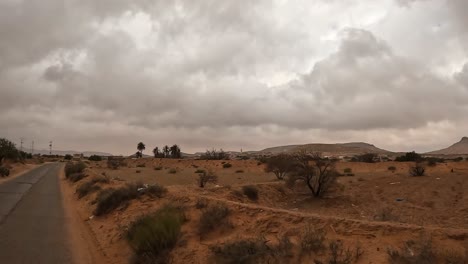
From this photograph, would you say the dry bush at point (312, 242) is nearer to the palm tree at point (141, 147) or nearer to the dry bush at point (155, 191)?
the dry bush at point (155, 191)

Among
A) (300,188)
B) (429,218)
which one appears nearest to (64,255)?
(429,218)

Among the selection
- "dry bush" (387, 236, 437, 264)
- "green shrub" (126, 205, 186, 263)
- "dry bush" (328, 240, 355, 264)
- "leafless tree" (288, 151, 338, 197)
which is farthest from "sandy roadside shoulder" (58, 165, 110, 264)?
"leafless tree" (288, 151, 338, 197)

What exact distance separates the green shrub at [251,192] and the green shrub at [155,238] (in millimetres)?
11688

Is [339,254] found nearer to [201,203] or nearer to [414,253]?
[414,253]

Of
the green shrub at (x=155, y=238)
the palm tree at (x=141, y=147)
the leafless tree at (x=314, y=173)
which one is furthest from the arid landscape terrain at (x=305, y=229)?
the palm tree at (x=141, y=147)

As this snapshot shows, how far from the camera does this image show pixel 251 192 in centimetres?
2473

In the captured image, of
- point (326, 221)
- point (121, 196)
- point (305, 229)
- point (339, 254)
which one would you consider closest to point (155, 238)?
point (305, 229)

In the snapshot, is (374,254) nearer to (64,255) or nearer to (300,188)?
(64,255)

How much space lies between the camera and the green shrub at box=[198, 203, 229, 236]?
1325cm

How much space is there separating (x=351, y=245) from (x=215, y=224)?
4.84 meters

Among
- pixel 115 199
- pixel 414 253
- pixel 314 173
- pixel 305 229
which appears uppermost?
pixel 314 173

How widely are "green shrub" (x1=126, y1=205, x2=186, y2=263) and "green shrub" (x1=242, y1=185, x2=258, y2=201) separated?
1169 centimetres

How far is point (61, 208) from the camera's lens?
921 inches

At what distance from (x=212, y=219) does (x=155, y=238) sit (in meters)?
2.06
